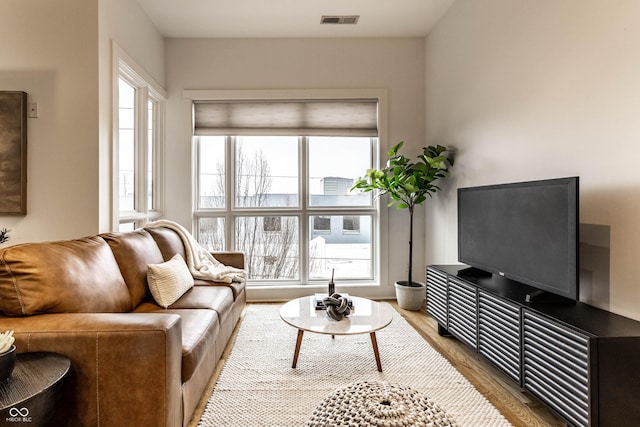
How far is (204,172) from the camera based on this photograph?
409 cm

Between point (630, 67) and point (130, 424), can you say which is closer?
point (130, 424)

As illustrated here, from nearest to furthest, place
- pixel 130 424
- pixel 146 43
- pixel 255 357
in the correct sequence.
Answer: pixel 130 424 → pixel 255 357 → pixel 146 43

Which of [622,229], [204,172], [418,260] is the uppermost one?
[204,172]

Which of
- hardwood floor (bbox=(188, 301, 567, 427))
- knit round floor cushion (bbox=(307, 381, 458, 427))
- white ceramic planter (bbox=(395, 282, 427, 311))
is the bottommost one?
hardwood floor (bbox=(188, 301, 567, 427))

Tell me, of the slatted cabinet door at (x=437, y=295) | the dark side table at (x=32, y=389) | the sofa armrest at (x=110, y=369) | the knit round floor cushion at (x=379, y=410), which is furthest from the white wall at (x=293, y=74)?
the knit round floor cushion at (x=379, y=410)

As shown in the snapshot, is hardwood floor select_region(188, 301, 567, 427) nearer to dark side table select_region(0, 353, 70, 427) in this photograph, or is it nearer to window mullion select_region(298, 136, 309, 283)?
dark side table select_region(0, 353, 70, 427)

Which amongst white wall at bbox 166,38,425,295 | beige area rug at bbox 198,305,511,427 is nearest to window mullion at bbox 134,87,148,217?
white wall at bbox 166,38,425,295

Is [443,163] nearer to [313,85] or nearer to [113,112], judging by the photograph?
[313,85]

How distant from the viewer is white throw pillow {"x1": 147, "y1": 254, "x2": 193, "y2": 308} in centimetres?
228

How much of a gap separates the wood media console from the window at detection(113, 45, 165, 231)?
280 centimetres

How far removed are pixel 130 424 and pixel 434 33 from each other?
13.8 feet

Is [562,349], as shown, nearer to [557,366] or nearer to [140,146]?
[557,366]

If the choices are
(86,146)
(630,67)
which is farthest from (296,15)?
(630,67)

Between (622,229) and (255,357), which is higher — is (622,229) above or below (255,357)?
above
